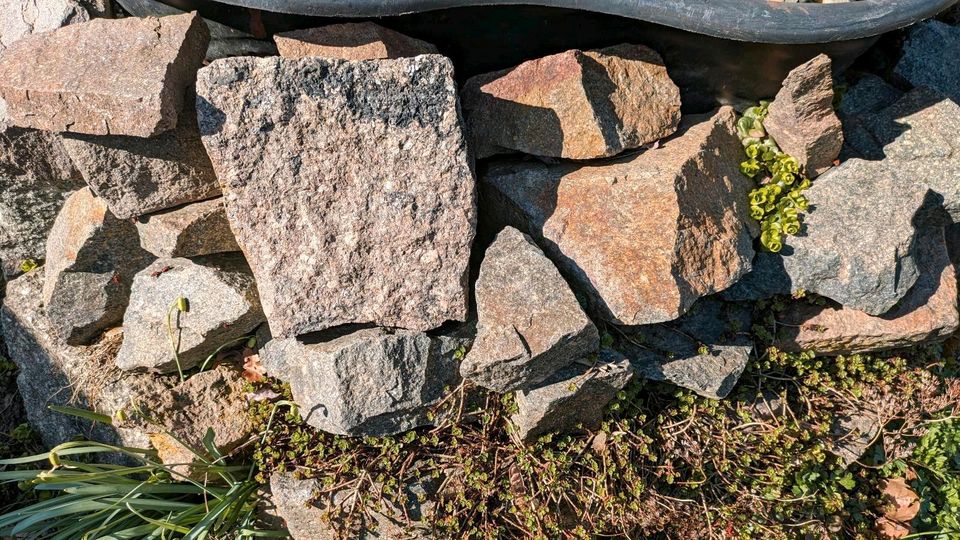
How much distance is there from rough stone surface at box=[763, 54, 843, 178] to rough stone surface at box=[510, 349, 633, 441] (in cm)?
107

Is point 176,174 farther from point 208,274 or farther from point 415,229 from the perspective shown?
point 415,229

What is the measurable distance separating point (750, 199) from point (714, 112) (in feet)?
1.22

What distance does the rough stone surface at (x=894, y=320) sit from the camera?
267 centimetres

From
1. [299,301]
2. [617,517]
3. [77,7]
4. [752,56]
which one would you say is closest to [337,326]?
[299,301]

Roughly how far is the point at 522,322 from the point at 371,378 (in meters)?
0.54

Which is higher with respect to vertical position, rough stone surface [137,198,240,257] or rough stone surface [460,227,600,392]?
rough stone surface [137,198,240,257]

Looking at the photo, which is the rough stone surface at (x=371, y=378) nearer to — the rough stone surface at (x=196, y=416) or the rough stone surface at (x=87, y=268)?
the rough stone surface at (x=196, y=416)

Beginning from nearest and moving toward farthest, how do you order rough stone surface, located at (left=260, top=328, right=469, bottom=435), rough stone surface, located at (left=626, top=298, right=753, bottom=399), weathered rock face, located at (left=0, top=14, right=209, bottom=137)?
weathered rock face, located at (left=0, top=14, right=209, bottom=137), rough stone surface, located at (left=260, top=328, right=469, bottom=435), rough stone surface, located at (left=626, top=298, right=753, bottom=399)

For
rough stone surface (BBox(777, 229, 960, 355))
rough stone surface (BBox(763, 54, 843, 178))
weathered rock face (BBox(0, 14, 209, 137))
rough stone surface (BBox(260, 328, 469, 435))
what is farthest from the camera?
rough stone surface (BBox(777, 229, 960, 355))

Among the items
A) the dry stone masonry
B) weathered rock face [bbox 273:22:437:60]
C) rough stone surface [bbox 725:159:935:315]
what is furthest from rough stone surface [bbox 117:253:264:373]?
rough stone surface [bbox 725:159:935:315]

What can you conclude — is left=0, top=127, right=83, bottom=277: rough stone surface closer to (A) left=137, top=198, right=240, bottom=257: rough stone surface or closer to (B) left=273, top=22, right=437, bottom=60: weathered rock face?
(A) left=137, top=198, right=240, bottom=257: rough stone surface

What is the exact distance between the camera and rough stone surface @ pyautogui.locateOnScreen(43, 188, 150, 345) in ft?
8.92

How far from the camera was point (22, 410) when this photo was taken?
10.8ft

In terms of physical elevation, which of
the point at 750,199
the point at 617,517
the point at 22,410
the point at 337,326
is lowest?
the point at 617,517
